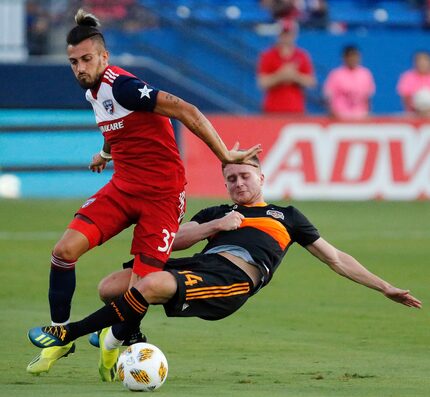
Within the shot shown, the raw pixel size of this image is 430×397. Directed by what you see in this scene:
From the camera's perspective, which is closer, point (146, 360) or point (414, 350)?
point (146, 360)

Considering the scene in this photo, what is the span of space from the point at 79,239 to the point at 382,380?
2.15 meters

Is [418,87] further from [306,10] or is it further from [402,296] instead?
[402,296]

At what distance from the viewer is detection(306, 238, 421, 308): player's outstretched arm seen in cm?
796

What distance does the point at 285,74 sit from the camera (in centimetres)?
2119

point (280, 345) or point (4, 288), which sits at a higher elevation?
point (280, 345)

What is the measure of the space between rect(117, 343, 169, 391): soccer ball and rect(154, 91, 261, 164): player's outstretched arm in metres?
1.30

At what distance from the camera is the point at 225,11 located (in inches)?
1033

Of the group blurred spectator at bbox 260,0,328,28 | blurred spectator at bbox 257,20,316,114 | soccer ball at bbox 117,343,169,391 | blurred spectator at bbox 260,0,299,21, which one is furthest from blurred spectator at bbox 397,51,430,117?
soccer ball at bbox 117,343,169,391

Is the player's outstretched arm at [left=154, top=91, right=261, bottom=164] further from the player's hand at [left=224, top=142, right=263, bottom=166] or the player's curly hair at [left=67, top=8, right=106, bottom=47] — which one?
the player's curly hair at [left=67, top=8, right=106, bottom=47]

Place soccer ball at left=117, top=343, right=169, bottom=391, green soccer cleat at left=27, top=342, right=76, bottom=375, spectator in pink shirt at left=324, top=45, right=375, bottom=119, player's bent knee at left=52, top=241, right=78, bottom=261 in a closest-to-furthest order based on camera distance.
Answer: soccer ball at left=117, top=343, right=169, bottom=391
green soccer cleat at left=27, top=342, right=76, bottom=375
player's bent knee at left=52, top=241, right=78, bottom=261
spectator in pink shirt at left=324, top=45, right=375, bottom=119

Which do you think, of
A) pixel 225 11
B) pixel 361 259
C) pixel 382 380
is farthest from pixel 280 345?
pixel 225 11

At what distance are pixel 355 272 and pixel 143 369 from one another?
181cm

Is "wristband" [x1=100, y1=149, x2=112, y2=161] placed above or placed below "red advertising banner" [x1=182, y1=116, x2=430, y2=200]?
above

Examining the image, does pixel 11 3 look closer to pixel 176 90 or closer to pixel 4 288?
pixel 176 90
